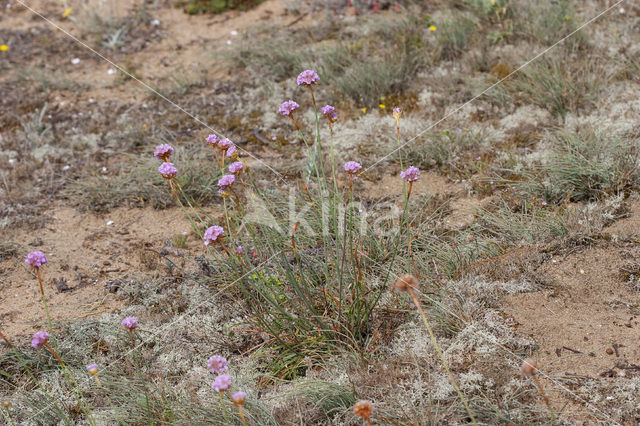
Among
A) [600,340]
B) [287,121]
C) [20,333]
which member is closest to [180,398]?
[20,333]

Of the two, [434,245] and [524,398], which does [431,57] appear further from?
[524,398]

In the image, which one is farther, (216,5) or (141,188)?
(216,5)

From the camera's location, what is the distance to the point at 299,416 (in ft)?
7.96

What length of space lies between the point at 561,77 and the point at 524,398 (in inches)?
117

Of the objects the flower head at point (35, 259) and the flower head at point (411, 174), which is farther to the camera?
the flower head at point (411, 174)

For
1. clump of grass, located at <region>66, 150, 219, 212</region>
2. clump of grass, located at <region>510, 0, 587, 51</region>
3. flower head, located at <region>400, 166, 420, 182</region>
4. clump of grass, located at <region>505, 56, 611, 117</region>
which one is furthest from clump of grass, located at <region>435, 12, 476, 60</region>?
flower head, located at <region>400, 166, 420, 182</region>

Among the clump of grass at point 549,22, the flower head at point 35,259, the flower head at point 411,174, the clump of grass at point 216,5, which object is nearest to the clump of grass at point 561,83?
the clump of grass at point 549,22

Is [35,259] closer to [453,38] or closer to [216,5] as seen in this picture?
[453,38]

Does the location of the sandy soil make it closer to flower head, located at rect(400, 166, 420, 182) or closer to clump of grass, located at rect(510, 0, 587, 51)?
flower head, located at rect(400, 166, 420, 182)

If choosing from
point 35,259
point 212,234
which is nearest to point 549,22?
point 212,234

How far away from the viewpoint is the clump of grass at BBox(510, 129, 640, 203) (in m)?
3.51

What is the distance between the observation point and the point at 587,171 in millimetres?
3578

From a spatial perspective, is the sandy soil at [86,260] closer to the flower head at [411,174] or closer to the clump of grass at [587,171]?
the flower head at [411,174]

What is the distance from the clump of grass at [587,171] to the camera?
3510 millimetres
